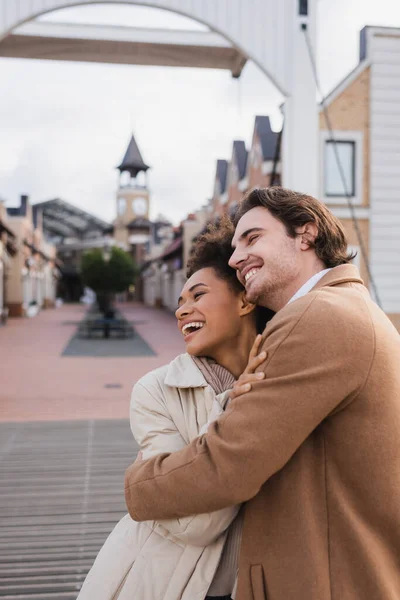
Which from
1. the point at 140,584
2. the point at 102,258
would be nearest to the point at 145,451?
the point at 140,584

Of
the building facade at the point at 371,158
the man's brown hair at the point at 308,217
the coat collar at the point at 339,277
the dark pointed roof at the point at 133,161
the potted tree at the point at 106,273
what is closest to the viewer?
the coat collar at the point at 339,277

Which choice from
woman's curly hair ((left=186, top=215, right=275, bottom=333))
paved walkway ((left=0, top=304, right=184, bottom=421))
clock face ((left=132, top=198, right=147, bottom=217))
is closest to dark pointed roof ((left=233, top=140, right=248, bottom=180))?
paved walkway ((left=0, top=304, right=184, bottom=421))

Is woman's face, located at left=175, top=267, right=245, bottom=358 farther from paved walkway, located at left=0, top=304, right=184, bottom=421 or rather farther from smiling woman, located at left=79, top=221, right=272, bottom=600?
paved walkway, located at left=0, top=304, right=184, bottom=421

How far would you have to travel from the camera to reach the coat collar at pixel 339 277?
137cm

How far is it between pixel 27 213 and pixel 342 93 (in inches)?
1154

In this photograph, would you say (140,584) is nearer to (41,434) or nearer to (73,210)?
(41,434)

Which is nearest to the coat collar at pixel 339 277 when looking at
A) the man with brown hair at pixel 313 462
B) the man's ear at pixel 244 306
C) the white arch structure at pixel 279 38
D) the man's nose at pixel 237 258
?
the man with brown hair at pixel 313 462

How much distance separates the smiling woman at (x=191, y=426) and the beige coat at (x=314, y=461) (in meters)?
0.11

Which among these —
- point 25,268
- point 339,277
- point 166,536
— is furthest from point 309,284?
point 25,268

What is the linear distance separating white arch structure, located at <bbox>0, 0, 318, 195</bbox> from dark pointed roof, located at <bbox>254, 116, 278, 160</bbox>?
31.4 ft

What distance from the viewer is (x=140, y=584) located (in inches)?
58.6

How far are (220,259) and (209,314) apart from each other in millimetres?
187

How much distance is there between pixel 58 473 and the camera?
4.89m

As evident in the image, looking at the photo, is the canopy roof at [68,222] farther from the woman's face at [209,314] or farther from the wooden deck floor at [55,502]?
the woman's face at [209,314]
